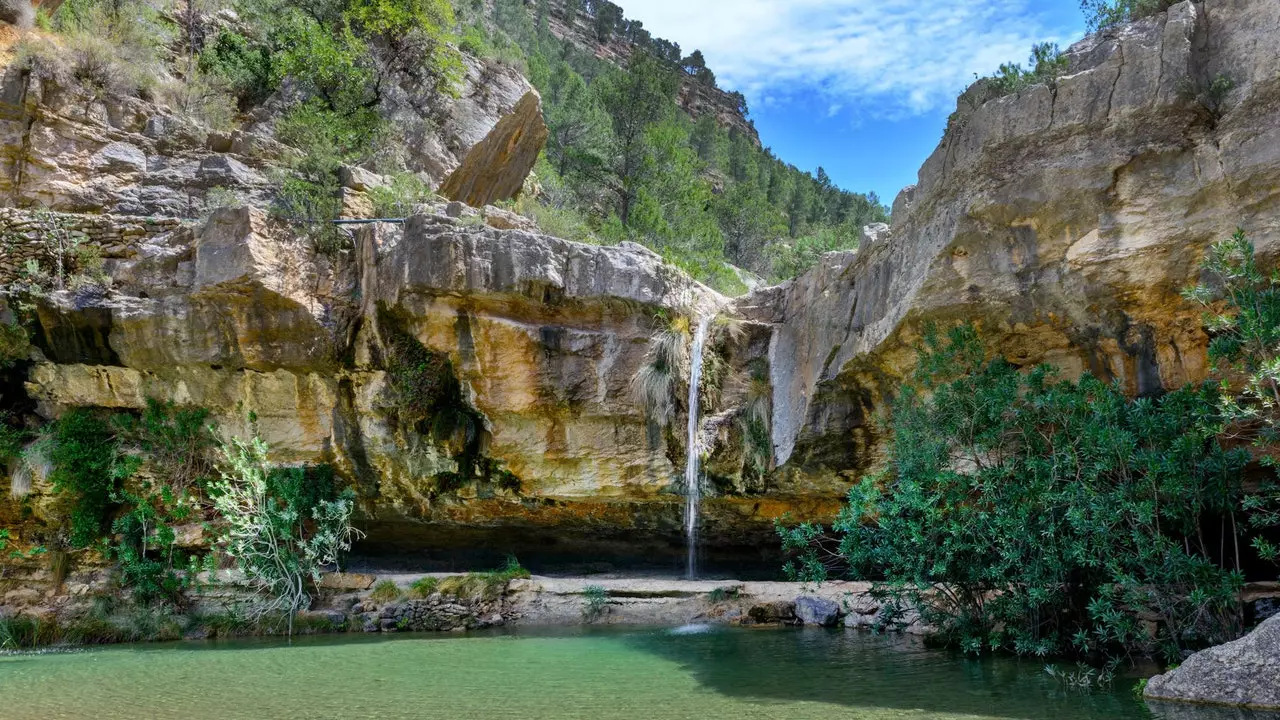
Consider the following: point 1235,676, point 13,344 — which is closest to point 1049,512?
point 1235,676

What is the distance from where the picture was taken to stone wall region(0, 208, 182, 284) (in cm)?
1437

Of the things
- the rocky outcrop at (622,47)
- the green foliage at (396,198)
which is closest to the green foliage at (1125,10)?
the green foliage at (396,198)

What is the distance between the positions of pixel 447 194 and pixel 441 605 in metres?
11.8

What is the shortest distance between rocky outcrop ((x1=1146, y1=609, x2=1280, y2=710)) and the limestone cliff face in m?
3.83

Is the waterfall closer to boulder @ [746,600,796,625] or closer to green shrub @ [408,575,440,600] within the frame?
boulder @ [746,600,796,625]

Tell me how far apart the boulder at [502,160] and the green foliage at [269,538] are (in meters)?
9.87

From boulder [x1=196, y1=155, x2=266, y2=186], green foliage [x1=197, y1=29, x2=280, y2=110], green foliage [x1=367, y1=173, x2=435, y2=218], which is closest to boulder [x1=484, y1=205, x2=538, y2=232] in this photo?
green foliage [x1=367, y1=173, x2=435, y2=218]

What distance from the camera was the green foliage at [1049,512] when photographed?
753cm

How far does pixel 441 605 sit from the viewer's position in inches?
531

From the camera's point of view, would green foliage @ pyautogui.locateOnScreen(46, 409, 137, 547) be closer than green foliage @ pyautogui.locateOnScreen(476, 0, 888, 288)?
Yes

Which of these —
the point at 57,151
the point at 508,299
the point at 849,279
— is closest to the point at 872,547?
the point at 849,279

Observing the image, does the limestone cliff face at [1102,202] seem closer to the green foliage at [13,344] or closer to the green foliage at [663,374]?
the green foliage at [663,374]

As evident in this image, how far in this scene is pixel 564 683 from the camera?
7.58m

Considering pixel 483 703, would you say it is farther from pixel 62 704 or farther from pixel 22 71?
pixel 22 71
